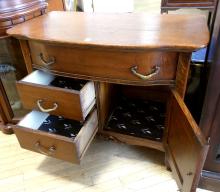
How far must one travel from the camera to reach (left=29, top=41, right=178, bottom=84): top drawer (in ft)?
2.65

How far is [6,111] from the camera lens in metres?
1.35

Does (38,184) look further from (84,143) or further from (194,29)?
(194,29)

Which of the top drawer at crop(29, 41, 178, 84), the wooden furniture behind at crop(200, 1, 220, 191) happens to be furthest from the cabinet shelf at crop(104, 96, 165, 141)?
the top drawer at crop(29, 41, 178, 84)

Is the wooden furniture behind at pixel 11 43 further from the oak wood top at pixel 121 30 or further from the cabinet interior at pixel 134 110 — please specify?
the cabinet interior at pixel 134 110

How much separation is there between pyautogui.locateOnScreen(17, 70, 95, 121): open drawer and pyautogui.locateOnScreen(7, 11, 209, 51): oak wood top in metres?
0.19

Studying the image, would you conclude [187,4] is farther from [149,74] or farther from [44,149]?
[44,149]

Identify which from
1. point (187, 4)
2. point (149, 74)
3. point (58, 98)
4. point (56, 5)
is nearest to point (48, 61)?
point (58, 98)

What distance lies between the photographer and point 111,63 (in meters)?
0.85

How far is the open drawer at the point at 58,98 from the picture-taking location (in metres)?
0.88

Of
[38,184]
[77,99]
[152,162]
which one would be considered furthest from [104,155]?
[77,99]

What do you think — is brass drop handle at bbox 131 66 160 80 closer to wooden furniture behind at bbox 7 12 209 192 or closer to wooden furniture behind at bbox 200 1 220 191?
wooden furniture behind at bbox 7 12 209 192

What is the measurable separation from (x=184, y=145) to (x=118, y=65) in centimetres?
38

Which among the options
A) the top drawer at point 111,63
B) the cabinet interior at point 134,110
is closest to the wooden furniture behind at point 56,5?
the top drawer at point 111,63

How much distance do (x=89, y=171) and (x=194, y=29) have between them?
2.73 ft
